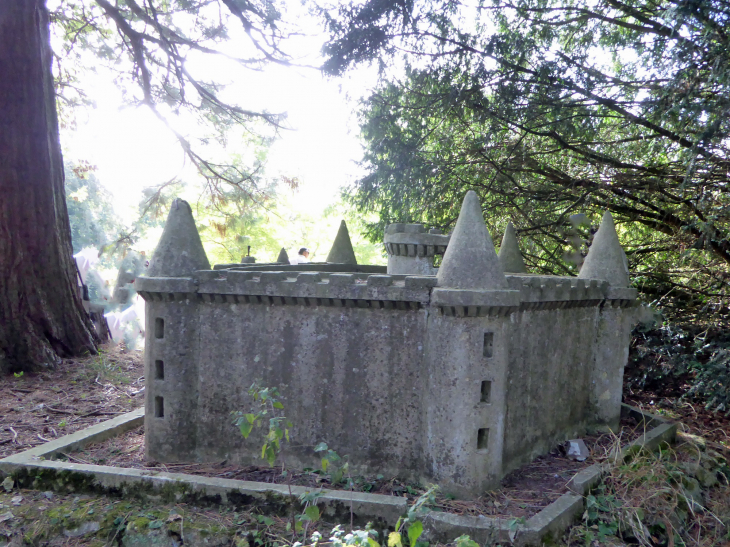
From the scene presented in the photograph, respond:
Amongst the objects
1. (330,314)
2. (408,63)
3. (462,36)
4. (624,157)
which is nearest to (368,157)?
(408,63)

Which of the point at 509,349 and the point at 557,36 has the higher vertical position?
the point at 557,36

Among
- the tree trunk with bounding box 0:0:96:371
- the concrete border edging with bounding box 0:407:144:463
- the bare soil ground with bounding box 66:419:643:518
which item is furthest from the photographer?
the tree trunk with bounding box 0:0:96:371

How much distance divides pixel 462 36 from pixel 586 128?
9.53 ft

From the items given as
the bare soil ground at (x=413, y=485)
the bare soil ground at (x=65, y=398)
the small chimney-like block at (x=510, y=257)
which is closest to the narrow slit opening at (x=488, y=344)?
the bare soil ground at (x=413, y=485)

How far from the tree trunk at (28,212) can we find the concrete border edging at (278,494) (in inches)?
182

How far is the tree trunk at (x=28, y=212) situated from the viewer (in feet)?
34.6

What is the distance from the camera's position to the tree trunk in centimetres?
1055

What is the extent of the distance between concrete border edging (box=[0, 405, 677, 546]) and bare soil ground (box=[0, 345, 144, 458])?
1309mm

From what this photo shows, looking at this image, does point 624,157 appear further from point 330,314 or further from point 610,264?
point 330,314

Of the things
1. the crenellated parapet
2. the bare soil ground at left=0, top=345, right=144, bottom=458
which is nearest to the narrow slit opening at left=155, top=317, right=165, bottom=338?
the bare soil ground at left=0, top=345, right=144, bottom=458

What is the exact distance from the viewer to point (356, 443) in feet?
21.1

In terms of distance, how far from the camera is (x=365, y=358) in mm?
6395

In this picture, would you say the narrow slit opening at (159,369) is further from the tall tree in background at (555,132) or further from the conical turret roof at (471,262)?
A: the tall tree in background at (555,132)

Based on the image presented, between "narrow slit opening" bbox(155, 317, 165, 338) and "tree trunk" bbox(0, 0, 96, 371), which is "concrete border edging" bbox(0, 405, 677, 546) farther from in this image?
"tree trunk" bbox(0, 0, 96, 371)
